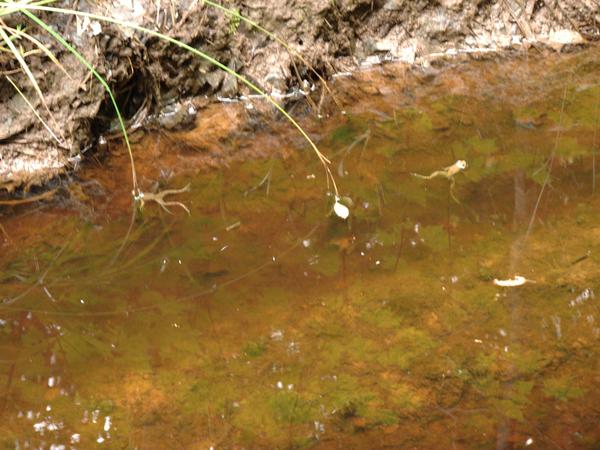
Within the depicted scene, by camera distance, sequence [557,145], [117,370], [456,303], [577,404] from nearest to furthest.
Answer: [577,404], [117,370], [456,303], [557,145]

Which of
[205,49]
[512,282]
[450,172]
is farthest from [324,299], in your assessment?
[205,49]

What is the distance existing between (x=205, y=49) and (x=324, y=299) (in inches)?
77.7


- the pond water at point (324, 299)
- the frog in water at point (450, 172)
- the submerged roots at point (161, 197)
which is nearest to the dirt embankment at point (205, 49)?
the pond water at point (324, 299)

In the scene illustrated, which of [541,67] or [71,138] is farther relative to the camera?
[541,67]

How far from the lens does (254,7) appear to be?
4.45 metres

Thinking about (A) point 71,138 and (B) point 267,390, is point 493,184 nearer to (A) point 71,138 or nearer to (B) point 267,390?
(B) point 267,390

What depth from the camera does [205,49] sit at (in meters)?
4.31

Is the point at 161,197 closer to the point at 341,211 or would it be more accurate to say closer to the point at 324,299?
the point at 341,211

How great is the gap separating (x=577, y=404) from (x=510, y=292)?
1.75 feet

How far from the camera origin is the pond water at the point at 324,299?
2402 millimetres

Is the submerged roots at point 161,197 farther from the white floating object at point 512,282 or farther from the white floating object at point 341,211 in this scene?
the white floating object at point 512,282

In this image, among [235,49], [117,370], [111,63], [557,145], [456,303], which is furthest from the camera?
[235,49]

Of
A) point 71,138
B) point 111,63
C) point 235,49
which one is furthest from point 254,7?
point 71,138

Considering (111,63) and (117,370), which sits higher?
(111,63)
